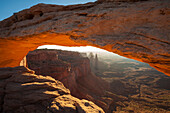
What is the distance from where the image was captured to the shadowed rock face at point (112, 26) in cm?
240

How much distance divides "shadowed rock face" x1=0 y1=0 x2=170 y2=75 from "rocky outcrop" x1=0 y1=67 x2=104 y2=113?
2233 millimetres

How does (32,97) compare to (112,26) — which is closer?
(112,26)

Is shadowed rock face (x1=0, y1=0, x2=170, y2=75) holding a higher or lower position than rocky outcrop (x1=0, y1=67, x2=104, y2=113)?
higher

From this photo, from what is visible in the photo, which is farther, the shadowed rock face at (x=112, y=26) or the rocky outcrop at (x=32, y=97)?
the rocky outcrop at (x=32, y=97)

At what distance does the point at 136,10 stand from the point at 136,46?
4.16ft

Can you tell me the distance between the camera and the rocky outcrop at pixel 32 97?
3.08m

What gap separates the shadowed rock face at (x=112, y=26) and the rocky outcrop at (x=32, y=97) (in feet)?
7.32

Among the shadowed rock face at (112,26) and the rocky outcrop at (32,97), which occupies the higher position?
the shadowed rock face at (112,26)

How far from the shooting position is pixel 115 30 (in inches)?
117

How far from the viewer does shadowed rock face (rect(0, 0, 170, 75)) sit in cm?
240

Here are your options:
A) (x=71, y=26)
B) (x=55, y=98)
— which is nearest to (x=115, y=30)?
(x=71, y=26)

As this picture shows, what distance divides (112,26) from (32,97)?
461 centimetres

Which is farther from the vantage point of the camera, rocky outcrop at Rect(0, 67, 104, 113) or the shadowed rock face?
rocky outcrop at Rect(0, 67, 104, 113)

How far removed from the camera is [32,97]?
11.1ft
